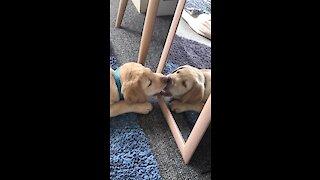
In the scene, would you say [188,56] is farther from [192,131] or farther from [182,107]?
[192,131]

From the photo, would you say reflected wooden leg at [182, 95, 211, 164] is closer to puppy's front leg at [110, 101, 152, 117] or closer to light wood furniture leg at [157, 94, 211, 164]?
light wood furniture leg at [157, 94, 211, 164]

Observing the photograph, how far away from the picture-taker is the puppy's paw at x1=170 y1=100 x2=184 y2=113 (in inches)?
44.3

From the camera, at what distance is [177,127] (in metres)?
1.09

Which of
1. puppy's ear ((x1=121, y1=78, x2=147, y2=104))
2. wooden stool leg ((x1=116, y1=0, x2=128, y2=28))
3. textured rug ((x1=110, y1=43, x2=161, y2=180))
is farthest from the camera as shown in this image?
wooden stool leg ((x1=116, y1=0, x2=128, y2=28))

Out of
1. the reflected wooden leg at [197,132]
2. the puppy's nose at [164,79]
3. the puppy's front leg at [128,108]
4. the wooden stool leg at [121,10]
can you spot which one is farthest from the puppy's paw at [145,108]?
the wooden stool leg at [121,10]

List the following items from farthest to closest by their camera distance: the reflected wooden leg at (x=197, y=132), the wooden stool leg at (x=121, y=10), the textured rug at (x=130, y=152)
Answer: the wooden stool leg at (x=121, y=10) < the textured rug at (x=130, y=152) < the reflected wooden leg at (x=197, y=132)

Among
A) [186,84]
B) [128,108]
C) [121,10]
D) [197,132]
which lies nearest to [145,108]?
[128,108]

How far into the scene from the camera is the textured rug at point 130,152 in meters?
0.96

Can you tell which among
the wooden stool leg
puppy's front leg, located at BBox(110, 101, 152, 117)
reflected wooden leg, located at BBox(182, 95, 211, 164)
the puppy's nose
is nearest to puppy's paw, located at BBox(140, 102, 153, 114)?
puppy's front leg, located at BBox(110, 101, 152, 117)

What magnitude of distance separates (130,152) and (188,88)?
0.30 metres

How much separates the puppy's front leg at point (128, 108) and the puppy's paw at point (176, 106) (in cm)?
9

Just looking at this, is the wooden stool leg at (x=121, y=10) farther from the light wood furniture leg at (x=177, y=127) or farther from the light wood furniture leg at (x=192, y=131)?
the light wood furniture leg at (x=192, y=131)
